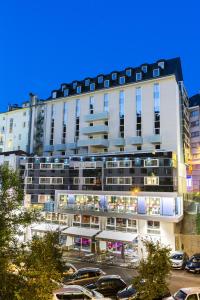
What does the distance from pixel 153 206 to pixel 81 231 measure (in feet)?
38.2

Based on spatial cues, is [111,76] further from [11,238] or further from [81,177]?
[11,238]

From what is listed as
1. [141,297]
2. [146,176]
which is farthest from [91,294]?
[146,176]

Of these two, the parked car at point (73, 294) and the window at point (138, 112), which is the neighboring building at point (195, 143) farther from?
the parked car at point (73, 294)

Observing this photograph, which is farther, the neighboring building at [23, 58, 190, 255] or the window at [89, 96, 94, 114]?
the window at [89, 96, 94, 114]

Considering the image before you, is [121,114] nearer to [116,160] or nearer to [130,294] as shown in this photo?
[116,160]

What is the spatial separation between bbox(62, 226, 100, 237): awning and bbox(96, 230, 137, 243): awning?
1.38 meters

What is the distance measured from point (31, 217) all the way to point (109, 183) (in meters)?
29.5

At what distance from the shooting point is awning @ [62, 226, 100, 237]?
137ft

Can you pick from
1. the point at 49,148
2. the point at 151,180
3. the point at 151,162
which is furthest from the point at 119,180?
the point at 49,148

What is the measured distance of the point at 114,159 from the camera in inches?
1969

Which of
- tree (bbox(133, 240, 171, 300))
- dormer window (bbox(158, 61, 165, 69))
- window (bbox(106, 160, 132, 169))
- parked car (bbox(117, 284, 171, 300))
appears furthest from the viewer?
dormer window (bbox(158, 61, 165, 69))

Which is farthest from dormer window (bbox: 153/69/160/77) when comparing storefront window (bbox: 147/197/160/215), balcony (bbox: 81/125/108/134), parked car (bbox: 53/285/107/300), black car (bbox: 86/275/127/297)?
parked car (bbox: 53/285/107/300)

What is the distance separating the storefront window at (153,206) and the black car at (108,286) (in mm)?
18368

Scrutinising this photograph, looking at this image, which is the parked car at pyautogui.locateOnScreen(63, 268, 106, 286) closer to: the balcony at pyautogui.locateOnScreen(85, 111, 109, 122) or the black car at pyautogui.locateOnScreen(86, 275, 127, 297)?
the black car at pyautogui.locateOnScreen(86, 275, 127, 297)
